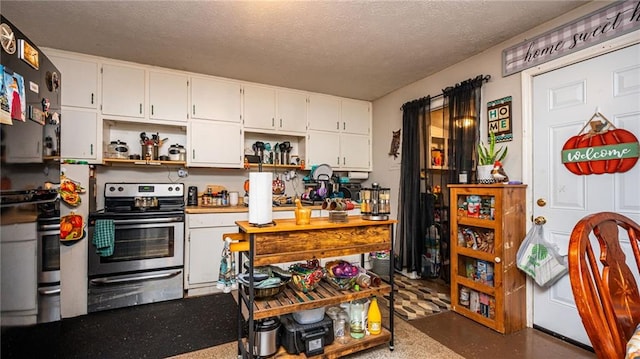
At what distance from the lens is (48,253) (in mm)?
1534

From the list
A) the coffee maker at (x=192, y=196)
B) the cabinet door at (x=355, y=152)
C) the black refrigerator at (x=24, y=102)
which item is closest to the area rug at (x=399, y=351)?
the black refrigerator at (x=24, y=102)

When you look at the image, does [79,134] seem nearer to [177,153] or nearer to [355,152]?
[177,153]

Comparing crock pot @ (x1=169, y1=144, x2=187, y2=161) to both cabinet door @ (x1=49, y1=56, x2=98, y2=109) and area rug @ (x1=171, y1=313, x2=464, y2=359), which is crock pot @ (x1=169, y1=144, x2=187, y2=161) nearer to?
cabinet door @ (x1=49, y1=56, x2=98, y2=109)

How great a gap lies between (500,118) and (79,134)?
13.4 feet

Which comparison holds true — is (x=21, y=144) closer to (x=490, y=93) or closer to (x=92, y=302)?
(x=92, y=302)

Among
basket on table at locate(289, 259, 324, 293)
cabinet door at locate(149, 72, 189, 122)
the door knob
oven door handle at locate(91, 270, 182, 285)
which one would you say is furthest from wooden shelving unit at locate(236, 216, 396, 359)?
cabinet door at locate(149, 72, 189, 122)

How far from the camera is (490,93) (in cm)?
262

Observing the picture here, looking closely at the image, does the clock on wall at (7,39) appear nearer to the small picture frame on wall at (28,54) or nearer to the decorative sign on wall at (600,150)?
the small picture frame on wall at (28,54)

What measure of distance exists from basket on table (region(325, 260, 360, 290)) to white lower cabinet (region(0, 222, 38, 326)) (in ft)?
5.20

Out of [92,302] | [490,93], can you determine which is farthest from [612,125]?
[92,302]

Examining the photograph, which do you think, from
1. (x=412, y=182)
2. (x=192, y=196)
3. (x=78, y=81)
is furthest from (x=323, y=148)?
(x=78, y=81)

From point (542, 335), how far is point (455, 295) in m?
0.64

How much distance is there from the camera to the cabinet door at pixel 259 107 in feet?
11.5

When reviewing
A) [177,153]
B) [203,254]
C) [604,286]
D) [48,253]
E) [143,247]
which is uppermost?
[177,153]
